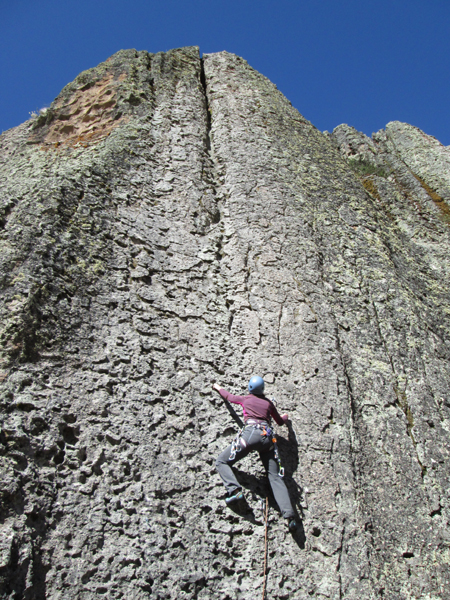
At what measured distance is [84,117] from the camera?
7160 mm

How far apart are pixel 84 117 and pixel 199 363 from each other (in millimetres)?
5389

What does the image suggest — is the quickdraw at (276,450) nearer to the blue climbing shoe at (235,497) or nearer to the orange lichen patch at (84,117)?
the blue climbing shoe at (235,497)

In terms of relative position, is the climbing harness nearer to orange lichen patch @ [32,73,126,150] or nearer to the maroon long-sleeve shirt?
the maroon long-sleeve shirt

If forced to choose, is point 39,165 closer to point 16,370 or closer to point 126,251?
point 126,251

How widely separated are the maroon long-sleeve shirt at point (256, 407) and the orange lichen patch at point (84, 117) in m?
4.90

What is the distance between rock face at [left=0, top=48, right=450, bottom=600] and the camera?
3205mm

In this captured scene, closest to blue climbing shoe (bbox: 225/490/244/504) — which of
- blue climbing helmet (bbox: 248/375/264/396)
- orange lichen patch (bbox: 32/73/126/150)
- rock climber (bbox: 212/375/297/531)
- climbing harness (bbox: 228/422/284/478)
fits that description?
rock climber (bbox: 212/375/297/531)

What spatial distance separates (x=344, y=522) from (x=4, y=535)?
276 cm

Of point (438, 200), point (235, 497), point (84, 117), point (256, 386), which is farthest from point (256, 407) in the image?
point (438, 200)

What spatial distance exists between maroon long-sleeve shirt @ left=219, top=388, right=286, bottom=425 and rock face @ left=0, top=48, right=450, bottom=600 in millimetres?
214

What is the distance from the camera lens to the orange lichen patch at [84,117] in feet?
22.0

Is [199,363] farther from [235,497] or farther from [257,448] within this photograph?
[235,497]

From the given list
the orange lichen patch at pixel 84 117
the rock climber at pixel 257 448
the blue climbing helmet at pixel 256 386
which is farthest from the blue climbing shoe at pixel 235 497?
the orange lichen patch at pixel 84 117

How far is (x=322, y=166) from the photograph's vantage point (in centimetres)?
734
